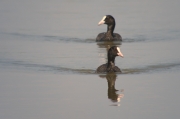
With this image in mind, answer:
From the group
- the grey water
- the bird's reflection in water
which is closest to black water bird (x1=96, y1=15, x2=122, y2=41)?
the grey water

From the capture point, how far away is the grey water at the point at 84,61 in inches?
600

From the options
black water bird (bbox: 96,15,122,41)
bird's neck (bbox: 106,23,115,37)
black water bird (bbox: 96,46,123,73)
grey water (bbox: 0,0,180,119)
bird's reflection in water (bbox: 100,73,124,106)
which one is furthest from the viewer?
bird's neck (bbox: 106,23,115,37)

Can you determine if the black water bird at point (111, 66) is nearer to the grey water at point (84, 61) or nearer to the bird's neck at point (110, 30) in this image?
the grey water at point (84, 61)

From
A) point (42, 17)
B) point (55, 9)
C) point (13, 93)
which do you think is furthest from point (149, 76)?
point (55, 9)

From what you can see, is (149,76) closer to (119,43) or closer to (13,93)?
(13,93)

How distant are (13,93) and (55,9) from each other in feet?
63.7

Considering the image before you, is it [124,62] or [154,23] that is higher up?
[154,23]

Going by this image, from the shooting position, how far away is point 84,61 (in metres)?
22.0

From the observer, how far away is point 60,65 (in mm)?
21203

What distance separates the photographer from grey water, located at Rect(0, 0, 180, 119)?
15.2 m

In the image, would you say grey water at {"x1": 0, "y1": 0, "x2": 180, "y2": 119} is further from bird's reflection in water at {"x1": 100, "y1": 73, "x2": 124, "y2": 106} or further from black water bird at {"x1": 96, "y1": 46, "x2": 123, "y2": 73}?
black water bird at {"x1": 96, "y1": 46, "x2": 123, "y2": 73}

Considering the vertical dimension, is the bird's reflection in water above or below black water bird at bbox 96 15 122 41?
below

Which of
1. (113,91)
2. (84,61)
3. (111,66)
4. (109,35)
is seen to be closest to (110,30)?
(109,35)

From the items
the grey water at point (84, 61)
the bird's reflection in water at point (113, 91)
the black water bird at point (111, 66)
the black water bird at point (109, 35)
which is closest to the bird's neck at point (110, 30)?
the black water bird at point (109, 35)
